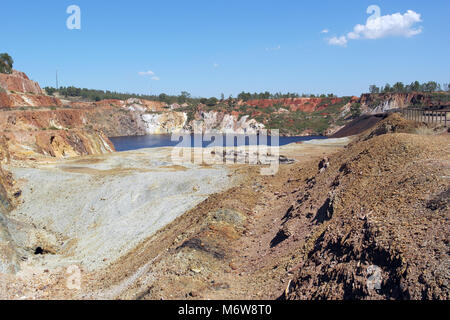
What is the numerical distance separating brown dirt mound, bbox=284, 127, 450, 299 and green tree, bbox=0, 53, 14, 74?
100.0 meters

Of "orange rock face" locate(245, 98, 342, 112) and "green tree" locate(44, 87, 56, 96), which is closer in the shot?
"orange rock face" locate(245, 98, 342, 112)

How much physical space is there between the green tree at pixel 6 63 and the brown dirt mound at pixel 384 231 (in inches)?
3936

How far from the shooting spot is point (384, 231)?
961 centimetres

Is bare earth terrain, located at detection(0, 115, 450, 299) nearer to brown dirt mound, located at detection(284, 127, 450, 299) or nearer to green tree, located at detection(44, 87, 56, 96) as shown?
brown dirt mound, located at detection(284, 127, 450, 299)

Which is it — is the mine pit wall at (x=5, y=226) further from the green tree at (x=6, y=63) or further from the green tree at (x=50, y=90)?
the green tree at (x=50, y=90)

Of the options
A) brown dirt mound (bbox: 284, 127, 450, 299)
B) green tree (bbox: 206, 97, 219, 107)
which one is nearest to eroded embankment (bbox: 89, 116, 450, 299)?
brown dirt mound (bbox: 284, 127, 450, 299)

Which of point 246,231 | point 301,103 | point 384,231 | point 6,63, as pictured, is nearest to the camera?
point 384,231

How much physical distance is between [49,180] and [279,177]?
18.2 metres

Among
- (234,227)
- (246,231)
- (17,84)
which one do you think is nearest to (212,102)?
(17,84)

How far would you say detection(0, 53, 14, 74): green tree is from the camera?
9041 centimetres

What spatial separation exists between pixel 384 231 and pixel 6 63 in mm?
110872

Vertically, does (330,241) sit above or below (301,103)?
below

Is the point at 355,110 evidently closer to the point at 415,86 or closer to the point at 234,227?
the point at 415,86
